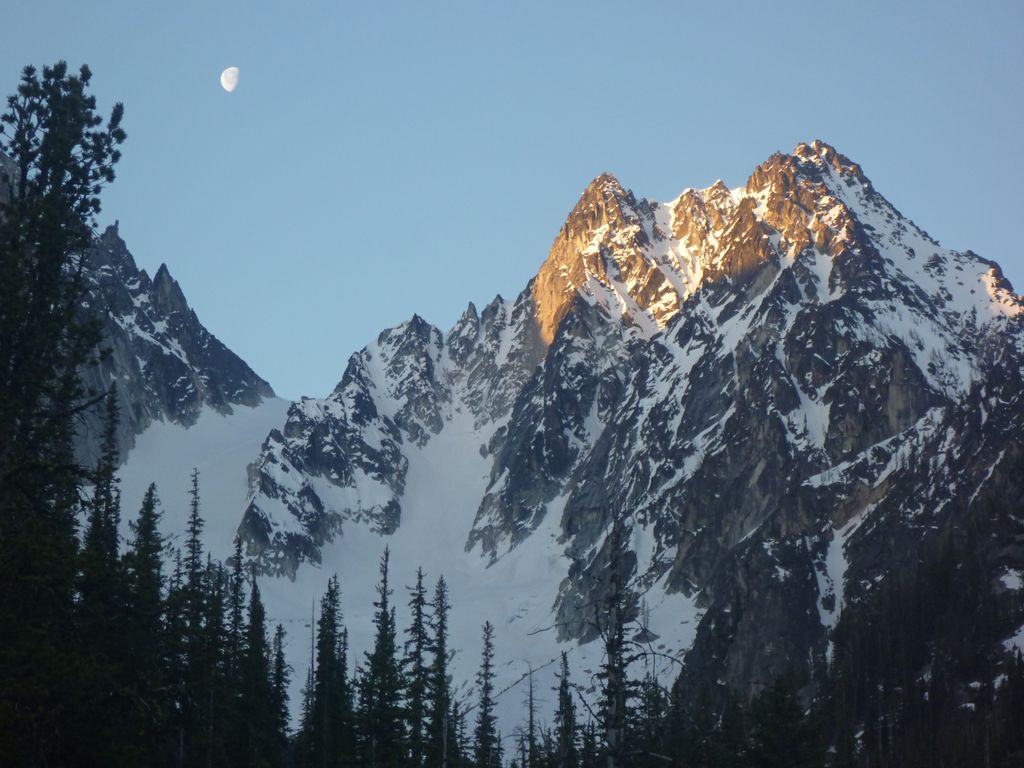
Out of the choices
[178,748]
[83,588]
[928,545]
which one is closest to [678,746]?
[178,748]

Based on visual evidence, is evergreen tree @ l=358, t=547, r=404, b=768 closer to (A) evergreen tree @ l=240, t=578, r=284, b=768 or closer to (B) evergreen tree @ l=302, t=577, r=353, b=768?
(B) evergreen tree @ l=302, t=577, r=353, b=768

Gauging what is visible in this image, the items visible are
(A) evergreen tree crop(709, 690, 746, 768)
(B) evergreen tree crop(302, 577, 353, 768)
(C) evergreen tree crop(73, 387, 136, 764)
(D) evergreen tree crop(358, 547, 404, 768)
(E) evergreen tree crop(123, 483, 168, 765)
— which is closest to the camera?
(C) evergreen tree crop(73, 387, 136, 764)

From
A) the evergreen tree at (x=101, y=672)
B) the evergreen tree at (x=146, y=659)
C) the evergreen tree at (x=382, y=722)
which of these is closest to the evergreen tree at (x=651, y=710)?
the evergreen tree at (x=146, y=659)

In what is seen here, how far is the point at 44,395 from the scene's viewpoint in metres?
30.1

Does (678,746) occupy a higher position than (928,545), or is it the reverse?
(928,545)

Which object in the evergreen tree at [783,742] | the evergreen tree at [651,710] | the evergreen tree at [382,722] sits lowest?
the evergreen tree at [651,710]

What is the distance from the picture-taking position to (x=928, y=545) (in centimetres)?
17075

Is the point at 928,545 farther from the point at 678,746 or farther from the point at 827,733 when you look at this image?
the point at 678,746

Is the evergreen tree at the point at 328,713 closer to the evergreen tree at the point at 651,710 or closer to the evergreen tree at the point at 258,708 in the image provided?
the evergreen tree at the point at 258,708

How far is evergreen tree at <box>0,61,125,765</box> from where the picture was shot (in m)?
26.4

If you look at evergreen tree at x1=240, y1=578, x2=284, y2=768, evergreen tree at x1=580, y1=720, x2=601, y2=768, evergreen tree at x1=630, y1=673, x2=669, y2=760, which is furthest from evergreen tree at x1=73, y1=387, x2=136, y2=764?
evergreen tree at x1=240, y1=578, x2=284, y2=768

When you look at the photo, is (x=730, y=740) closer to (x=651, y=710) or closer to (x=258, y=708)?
(x=258, y=708)

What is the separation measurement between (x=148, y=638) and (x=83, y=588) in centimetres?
861

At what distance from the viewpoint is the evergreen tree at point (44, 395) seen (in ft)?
86.5
